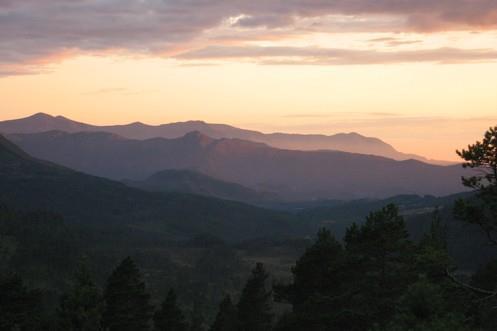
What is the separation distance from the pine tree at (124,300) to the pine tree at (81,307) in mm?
7650

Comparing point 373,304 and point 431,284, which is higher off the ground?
point 431,284

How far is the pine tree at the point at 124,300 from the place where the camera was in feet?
175

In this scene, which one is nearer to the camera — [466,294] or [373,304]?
[466,294]

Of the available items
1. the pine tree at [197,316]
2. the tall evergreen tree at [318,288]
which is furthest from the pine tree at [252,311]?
the tall evergreen tree at [318,288]

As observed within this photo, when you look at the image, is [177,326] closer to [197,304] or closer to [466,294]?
[466,294]

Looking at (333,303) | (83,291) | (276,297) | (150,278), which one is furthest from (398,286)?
(150,278)

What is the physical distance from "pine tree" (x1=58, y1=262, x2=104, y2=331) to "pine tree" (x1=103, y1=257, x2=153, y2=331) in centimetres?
765

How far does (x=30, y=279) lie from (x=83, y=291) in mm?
135067

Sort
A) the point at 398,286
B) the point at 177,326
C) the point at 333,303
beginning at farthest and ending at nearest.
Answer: the point at 177,326
the point at 333,303
the point at 398,286

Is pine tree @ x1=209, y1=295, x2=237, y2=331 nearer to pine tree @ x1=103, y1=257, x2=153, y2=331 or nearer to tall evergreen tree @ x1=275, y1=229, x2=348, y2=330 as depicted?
pine tree @ x1=103, y1=257, x2=153, y2=331

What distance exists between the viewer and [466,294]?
24.3 metres

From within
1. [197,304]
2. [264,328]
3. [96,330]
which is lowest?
[197,304]

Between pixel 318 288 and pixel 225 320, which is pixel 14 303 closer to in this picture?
pixel 318 288

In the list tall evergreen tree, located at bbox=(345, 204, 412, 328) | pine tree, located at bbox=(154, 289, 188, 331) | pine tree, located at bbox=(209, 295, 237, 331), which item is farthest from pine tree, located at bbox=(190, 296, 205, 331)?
tall evergreen tree, located at bbox=(345, 204, 412, 328)
